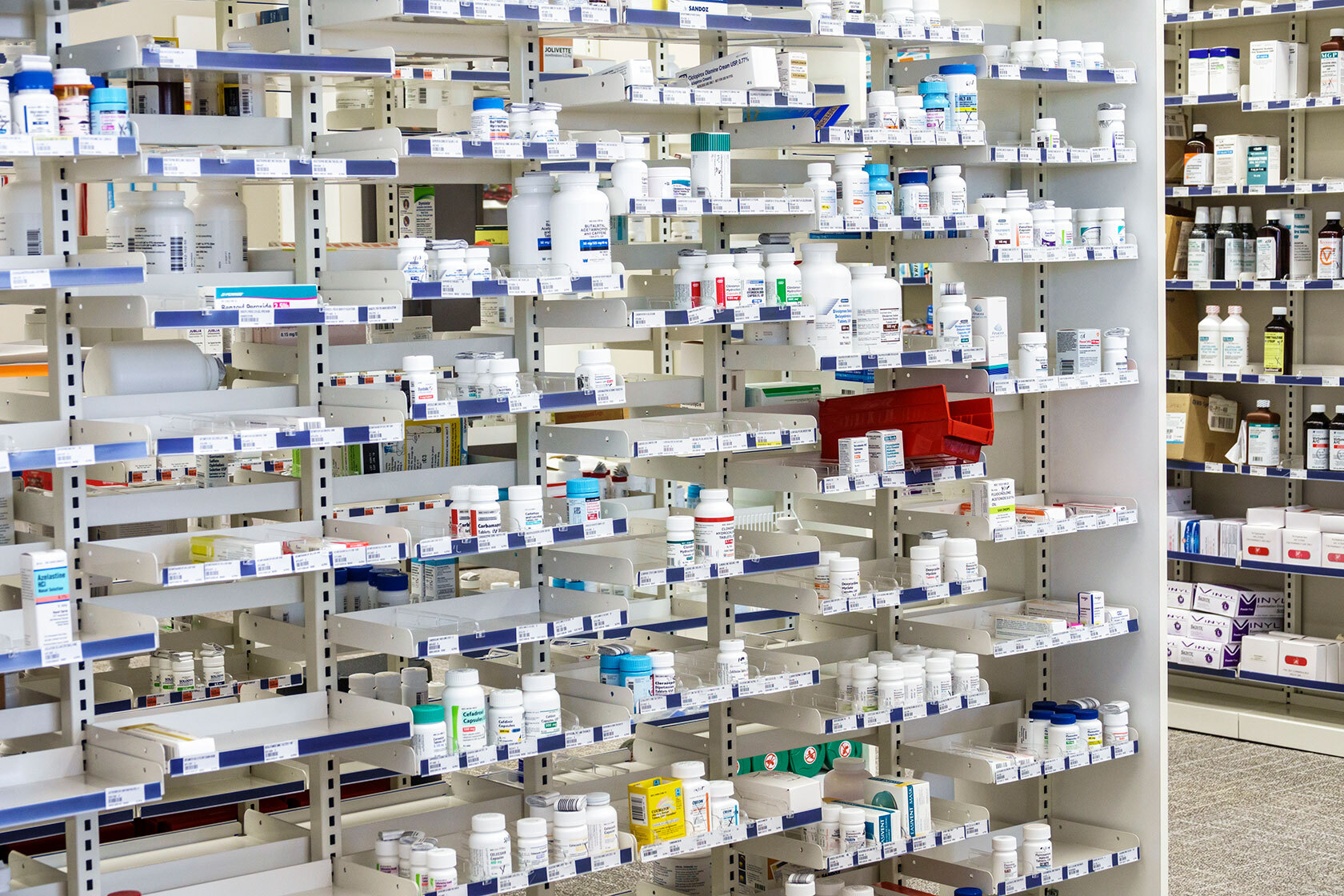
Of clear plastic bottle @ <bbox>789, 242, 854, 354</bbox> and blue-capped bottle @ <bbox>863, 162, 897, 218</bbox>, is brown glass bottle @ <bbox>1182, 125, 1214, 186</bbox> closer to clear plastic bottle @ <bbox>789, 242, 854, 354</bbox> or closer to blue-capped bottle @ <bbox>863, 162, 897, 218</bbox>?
blue-capped bottle @ <bbox>863, 162, 897, 218</bbox>

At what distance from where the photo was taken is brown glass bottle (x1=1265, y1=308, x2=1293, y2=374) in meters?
6.50

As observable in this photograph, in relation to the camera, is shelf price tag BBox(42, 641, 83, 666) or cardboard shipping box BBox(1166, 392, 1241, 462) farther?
cardboard shipping box BBox(1166, 392, 1241, 462)

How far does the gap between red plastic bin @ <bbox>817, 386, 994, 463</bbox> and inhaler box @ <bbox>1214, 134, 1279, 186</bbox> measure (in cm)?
285

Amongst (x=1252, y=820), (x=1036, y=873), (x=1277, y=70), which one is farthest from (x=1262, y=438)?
(x=1036, y=873)

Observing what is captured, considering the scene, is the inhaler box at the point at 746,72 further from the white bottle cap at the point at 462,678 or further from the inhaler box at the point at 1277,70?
the inhaler box at the point at 1277,70

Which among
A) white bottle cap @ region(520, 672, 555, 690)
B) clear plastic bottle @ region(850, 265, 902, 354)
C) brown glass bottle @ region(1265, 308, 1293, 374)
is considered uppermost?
clear plastic bottle @ region(850, 265, 902, 354)

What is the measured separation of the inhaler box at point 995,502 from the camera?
4.40 metres

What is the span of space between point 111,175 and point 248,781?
1830 millimetres

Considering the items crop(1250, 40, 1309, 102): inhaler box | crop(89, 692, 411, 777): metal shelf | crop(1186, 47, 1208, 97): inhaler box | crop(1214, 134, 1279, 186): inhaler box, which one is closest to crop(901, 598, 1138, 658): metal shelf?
crop(89, 692, 411, 777): metal shelf

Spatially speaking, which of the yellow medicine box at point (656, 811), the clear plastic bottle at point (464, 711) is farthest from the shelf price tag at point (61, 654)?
the yellow medicine box at point (656, 811)

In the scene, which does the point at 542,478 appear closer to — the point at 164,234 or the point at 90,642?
the point at 164,234

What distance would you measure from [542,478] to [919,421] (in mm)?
962

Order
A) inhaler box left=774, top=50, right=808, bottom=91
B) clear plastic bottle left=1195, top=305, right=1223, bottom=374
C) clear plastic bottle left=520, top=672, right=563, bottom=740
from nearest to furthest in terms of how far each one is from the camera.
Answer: clear plastic bottle left=520, top=672, right=563, bottom=740
inhaler box left=774, top=50, right=808, bottom=91
clear plastic bottle left=1195, top=305, right=1223, bottom=374

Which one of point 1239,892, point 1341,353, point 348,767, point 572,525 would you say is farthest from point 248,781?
point 1341,353
